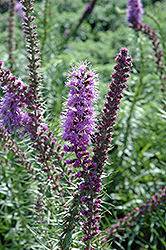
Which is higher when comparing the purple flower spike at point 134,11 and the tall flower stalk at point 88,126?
the purple flower spike at point 134,11

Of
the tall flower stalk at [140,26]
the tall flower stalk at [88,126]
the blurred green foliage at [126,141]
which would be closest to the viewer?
the tall flower stalk at [88,126]

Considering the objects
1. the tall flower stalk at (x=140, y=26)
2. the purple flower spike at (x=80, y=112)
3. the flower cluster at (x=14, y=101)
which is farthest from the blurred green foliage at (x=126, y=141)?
the purple flower spike at (x=80, y=112)

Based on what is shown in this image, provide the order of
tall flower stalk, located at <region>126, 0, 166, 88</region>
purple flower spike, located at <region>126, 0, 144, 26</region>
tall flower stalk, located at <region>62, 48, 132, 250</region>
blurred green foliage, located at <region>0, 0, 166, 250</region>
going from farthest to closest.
Result: 1. purple flower spike, located at <region>126, 0, 144, 26</region>
2. tall flower stalk, located at <region>126, 0, 166, 88</region>
3. blurred green foliage, located at <region>0, 0, 166, 250</region>
4. tall flower stalk, located at <region>62, 48, 132, 250</region>

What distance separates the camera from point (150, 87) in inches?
140

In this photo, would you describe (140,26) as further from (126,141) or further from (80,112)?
(80,112)

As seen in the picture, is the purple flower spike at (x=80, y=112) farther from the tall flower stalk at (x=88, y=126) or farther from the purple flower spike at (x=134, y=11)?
the purple flower spike at (x=134, y=11)

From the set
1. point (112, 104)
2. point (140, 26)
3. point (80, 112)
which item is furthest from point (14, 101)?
point (140, 26)

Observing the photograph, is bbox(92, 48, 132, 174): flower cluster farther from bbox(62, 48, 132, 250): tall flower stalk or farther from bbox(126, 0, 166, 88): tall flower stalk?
bbox(126, 0, 166, 88): tall flower stalk

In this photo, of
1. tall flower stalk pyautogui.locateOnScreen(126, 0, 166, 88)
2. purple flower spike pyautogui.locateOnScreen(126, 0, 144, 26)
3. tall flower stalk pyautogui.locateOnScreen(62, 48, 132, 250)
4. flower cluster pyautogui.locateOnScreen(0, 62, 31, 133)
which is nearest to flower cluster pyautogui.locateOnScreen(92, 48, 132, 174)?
tall flower stalk pyautogui.locateOnScreen(62, 48, 132, 250)

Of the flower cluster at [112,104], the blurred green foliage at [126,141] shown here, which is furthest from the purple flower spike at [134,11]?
the flower cluster at [112,104]

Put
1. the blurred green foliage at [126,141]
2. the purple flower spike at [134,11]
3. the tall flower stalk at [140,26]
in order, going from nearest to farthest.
Result: the blurred green foliage at [126,141], the tall flower stalk at [140,26], the purple flower spike at [134,11]

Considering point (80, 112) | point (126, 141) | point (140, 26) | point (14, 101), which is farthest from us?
point (126, 141)

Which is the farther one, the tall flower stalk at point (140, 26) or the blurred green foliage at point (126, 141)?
the tall flower stalk at point (140, 26)

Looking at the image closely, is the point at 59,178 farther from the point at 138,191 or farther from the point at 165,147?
the point at 165,147
